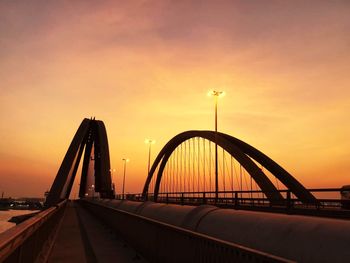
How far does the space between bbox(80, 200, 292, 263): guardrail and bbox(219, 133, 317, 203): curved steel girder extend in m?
34.5

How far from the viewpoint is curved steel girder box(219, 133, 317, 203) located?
152 ft

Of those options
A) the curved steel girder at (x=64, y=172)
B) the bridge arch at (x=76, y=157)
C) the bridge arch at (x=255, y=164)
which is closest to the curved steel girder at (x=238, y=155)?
the bridge arch at (x=255, y=164)

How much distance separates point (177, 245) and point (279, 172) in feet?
143

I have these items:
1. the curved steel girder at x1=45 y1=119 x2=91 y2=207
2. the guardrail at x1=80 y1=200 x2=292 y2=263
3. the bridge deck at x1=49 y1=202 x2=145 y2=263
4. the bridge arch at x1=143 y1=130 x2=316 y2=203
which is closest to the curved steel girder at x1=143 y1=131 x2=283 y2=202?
the bridge arch at x1=143 y1=130 x2=316 y2=203

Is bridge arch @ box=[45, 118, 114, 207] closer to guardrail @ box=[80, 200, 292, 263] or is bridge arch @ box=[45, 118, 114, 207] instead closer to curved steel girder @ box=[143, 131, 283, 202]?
curved steel girder @ box=[143, 131, 283, 202]

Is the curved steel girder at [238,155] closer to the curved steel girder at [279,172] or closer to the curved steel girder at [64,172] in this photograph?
the curved steel girder at [279,172]

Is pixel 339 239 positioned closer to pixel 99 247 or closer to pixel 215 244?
pixel 215 244

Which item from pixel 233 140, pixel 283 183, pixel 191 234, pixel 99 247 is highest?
pixel 233 140

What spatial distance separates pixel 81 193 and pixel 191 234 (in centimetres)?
12719

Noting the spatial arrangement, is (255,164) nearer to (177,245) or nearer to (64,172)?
(64,172)

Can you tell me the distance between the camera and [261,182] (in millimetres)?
48062

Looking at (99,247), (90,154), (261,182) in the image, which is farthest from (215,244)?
(90,154)

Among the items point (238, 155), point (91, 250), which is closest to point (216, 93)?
point (238, 155)

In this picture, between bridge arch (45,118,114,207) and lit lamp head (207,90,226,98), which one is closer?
lit lamp head (207,90,226,98)
